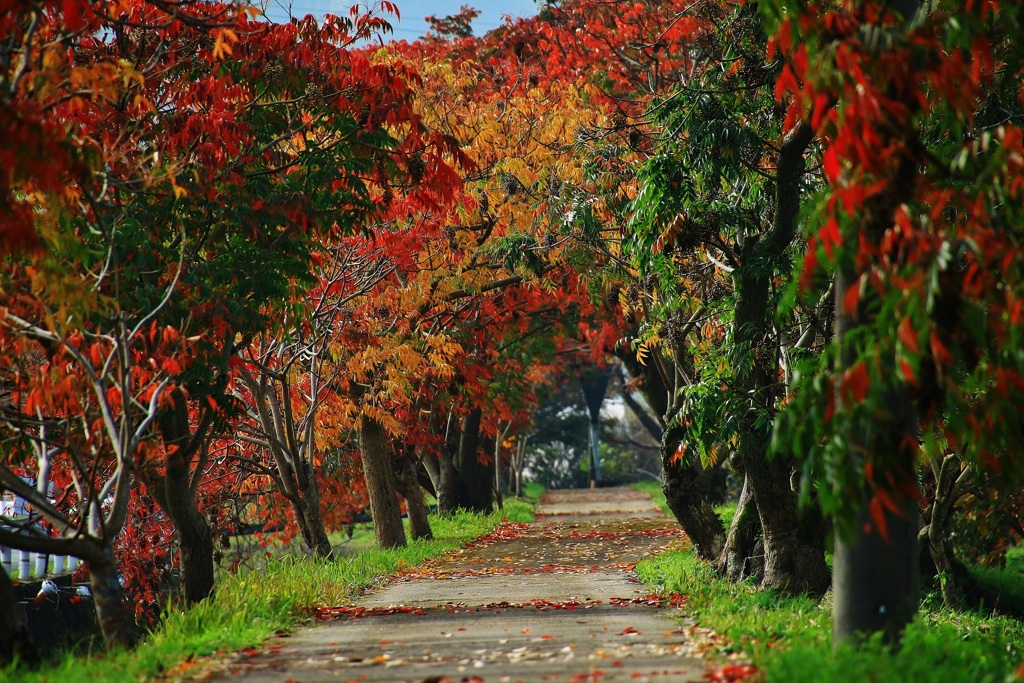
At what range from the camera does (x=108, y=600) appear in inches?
316

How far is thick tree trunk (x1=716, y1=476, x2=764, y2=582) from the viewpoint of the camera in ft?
39.3

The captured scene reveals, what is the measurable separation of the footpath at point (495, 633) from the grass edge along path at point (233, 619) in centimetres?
28

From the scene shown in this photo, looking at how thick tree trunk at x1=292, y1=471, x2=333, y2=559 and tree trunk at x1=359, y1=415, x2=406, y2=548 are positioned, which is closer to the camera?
thick tree trunk at x1=292, y1=471, x2=333, y2=559

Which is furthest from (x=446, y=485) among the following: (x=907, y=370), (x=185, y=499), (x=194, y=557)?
(x=907, y=370)

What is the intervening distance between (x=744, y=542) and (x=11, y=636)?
308 inches

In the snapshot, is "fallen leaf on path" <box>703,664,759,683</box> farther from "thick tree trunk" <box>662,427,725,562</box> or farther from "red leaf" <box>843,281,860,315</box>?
"thick tree trunk" <box>662,427,725,562</box>

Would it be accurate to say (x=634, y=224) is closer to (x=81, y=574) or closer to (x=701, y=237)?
(x=701, y=237)

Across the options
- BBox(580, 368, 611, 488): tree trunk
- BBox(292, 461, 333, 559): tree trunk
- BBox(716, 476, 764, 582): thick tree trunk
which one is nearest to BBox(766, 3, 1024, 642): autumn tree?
BBox(716, 476, 764, 582): thick tree trunk

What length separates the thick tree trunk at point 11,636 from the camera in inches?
287

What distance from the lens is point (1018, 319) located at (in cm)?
548

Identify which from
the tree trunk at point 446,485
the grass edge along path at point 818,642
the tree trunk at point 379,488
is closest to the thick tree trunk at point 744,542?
the grass edge along path at point 818,642

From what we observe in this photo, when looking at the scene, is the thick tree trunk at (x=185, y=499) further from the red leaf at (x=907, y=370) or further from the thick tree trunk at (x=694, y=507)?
the red leaf at (x=907, y=370)

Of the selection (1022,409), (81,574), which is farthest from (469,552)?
(1022,409)

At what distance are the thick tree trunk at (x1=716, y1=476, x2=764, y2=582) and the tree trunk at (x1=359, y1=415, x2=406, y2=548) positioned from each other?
762 cm
